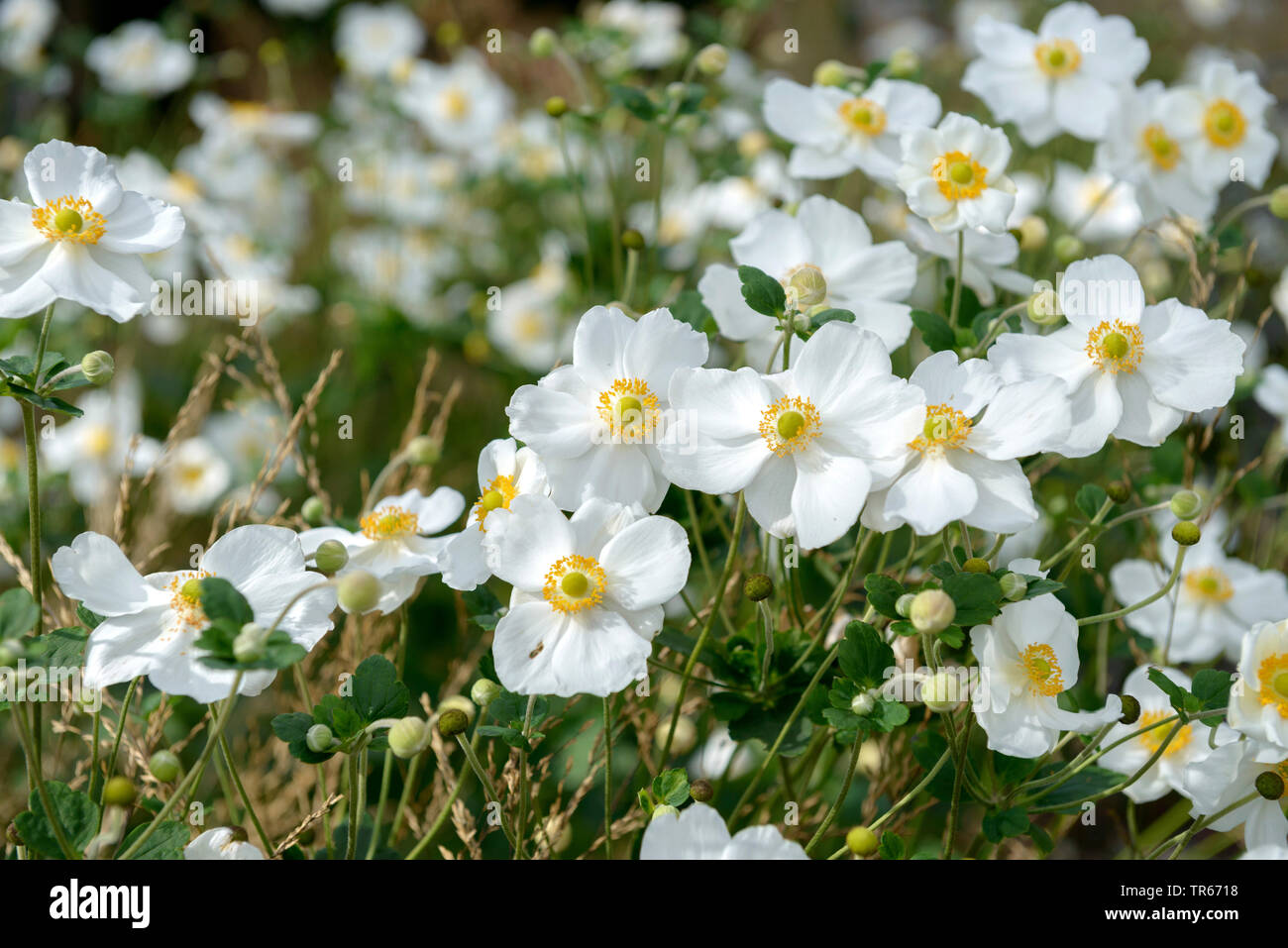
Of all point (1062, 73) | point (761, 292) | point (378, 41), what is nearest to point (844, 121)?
point (1062, 73)

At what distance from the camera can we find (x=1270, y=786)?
3.14 feet

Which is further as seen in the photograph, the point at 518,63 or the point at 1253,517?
the point at 518,63

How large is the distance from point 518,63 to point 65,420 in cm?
265

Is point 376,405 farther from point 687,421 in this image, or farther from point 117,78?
point 687,421

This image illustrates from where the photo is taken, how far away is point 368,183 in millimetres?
2857

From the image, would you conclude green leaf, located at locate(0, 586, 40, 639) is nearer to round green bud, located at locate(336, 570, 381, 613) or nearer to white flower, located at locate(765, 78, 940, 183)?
round green bud, located at locate(336, 570, 381, 613)

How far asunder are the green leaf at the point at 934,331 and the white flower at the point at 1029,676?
271 mm

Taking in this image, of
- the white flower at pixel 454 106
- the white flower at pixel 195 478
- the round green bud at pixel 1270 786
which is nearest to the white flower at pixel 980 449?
the round green bud at pixel 1270 786

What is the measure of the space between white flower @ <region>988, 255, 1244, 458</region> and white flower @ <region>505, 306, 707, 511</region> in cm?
31

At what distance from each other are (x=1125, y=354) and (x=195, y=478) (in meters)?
1.83

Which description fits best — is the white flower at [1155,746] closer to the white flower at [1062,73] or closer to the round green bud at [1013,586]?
the round green bud at [1013,586]

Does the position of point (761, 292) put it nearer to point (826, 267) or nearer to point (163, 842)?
point (826, 267)

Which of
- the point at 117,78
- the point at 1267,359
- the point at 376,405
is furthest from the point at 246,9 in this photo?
the point at 1267,359

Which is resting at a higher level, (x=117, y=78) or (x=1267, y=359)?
(x=117, y=78)
